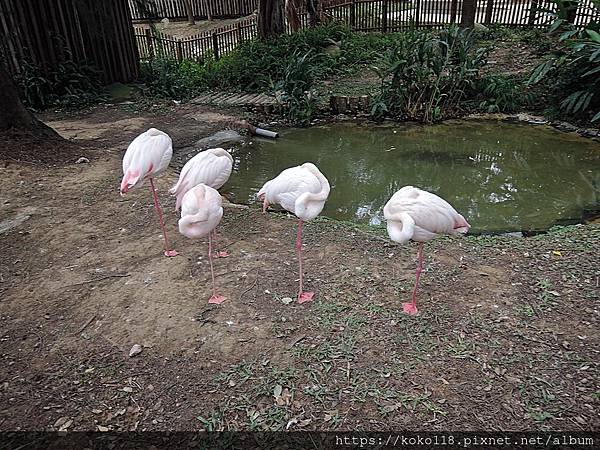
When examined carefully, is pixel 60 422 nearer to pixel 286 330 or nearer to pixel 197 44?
pixel 286 330

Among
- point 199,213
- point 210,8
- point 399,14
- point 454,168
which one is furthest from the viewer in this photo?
point 210,8

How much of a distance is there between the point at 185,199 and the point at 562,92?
8.06m

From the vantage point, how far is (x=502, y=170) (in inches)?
268

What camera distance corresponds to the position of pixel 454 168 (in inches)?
272

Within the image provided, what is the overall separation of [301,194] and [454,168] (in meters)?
4.23

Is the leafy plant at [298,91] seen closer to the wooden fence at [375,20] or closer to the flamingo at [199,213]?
the wooden fence at [375,20]

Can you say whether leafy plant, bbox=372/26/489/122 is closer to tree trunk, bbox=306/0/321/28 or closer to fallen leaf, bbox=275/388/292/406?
tree trunk, bbox=306/0/321/28

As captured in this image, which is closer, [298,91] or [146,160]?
[146,160]

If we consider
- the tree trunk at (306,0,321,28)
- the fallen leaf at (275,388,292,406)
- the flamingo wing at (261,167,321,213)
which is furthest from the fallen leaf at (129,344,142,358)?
the tree trunk at (306,0,321,28)

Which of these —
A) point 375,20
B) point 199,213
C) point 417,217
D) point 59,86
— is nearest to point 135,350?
point 199,213

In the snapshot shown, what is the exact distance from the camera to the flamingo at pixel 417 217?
3029 mm

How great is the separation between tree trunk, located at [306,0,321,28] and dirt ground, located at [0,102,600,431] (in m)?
11.2

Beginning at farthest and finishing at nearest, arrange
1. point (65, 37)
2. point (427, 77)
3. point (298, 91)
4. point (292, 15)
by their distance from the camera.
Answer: point (292, 15)
point (65, 37)
point (298, 91)
point (427, 77)

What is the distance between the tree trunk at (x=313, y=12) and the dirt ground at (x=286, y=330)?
11.2 meters
